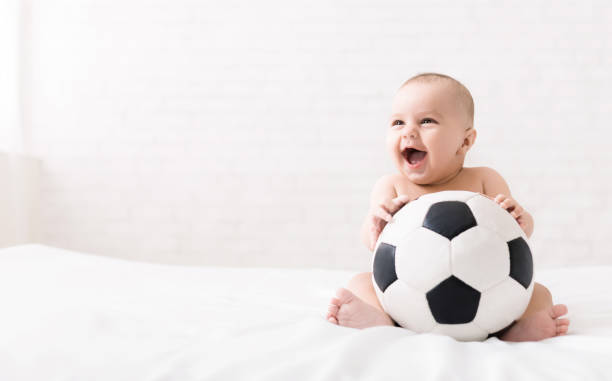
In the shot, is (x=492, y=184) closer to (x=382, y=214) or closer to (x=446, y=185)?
(x=446, y=185)

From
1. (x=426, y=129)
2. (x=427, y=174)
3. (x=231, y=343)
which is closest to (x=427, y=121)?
(x=426, y=129)

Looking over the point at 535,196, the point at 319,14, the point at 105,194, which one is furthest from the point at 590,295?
the point at 105,194

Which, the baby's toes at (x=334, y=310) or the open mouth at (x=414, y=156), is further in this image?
the open mouth at (x=414, y=156)

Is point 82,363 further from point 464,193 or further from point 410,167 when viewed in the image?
point 410,167

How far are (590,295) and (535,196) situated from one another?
145 centimetres

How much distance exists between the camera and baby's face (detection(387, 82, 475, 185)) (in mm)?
1291

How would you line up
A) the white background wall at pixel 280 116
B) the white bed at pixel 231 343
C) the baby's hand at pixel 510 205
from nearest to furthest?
the white bed at pixel 231 343
the baby's hand at pixel 510 205
the white background wall at pixel 280 116

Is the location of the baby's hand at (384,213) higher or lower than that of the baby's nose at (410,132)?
lower

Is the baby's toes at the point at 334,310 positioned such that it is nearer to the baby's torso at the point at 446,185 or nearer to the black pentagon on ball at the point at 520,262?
the black pentagon on ball at the point at 520,262

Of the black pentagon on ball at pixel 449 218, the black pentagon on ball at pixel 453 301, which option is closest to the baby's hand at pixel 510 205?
the black pentagon on ball at pixel 449 218

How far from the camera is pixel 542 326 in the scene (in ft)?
3.38

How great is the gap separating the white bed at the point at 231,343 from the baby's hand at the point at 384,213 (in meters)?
0.22

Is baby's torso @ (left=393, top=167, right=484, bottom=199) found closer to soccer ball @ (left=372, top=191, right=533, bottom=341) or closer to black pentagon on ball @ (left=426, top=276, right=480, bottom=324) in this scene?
soccer ball @ (left=372, top=191, right=533, bottom=341)

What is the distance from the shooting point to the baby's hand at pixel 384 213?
1.15m
